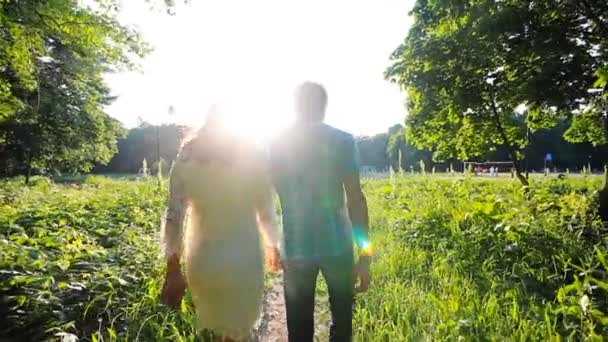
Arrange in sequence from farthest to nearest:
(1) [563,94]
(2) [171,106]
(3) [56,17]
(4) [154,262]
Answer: (2) [171,106], (1) [563,94], (3) [56,17], (4) [154,262]

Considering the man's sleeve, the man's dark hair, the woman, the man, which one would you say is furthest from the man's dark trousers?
the man's dark hair

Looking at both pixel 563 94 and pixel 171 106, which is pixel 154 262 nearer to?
pixel 563 94

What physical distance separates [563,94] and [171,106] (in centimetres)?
1777

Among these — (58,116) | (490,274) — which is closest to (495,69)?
(490,274)

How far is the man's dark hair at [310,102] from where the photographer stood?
2.61m

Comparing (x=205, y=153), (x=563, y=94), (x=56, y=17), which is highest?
(x=56, y=17)

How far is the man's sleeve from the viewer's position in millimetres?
2621

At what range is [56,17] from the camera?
8.13 m

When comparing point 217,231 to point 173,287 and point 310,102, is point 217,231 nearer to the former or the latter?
point 173,287

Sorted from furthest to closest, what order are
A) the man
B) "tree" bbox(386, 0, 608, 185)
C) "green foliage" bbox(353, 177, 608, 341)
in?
"tree" bbox(386, 0, 608, 185)
"green foliage" bbox(353, 177, 608, 341)
the man

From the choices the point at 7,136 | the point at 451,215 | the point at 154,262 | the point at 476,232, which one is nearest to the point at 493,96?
the point at 451,215

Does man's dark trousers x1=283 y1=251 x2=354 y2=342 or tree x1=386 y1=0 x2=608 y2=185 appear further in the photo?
tree x1=386 y1=0 x2=608 y2=185

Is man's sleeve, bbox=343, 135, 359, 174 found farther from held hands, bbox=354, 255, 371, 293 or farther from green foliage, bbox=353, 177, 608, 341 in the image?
green foliage, bbox=353, 177, 608, 341

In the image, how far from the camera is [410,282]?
5.13 meters
